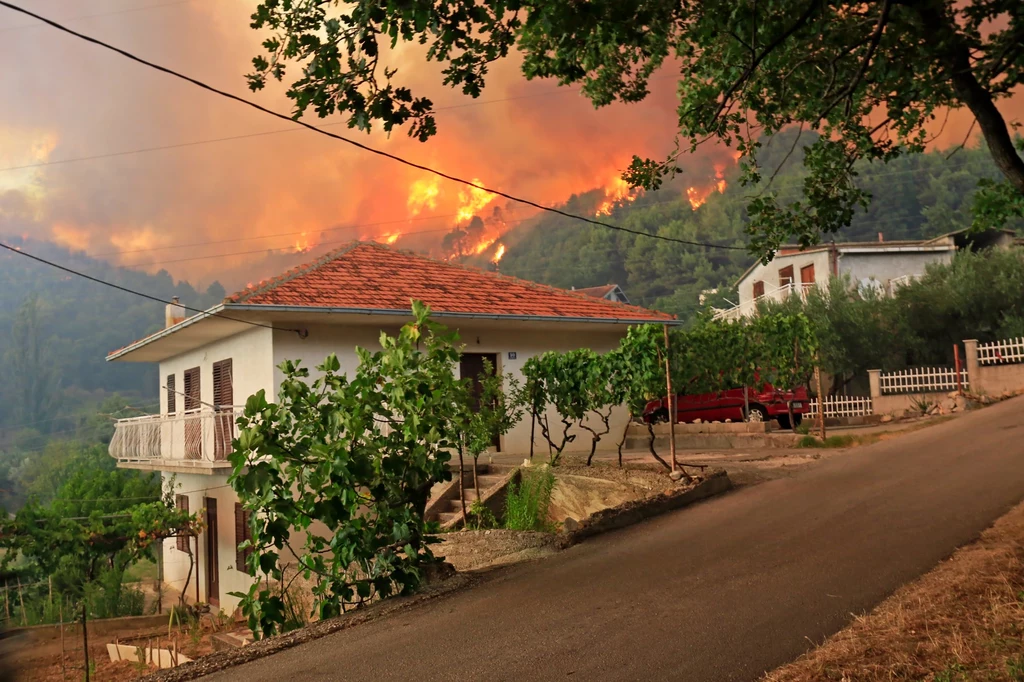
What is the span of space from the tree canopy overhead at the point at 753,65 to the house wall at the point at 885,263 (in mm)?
26555

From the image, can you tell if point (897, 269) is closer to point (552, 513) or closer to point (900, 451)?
point (900, 451)

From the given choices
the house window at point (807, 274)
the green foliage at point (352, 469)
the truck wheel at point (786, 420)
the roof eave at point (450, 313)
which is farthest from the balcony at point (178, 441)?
the house window at point (807, 274)

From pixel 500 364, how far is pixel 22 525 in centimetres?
1075

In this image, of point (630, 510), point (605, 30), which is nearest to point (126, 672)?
point (630, 510)

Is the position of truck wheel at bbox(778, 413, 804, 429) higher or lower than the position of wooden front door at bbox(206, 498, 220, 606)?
higher

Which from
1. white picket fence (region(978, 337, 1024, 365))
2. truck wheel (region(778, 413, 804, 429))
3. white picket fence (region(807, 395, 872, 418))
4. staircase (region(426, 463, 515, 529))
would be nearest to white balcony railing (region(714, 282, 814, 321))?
white picket fence (region(807, 395, 872, 418))

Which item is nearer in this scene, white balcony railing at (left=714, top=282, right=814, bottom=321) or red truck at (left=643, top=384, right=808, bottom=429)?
red truck at (left=643, top=384, right=808, bottom=429)

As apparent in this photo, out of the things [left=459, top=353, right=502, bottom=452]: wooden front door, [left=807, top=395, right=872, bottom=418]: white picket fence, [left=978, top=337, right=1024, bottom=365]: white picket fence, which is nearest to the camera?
[left=459, top=353, right=502, bottom=452]: wooden front door

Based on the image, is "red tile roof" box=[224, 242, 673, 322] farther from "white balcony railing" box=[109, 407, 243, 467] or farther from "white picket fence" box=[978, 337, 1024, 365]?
"white picket fence" box=[978, 337, 1024, 365]

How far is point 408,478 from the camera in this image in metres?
8.61

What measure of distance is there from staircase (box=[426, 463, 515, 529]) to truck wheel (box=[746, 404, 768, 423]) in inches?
355

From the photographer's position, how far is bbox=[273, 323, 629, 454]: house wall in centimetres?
1828

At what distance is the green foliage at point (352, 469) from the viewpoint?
8.09 m

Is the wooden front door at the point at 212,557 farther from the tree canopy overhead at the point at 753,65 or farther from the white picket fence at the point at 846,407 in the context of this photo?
the white picket fence at the point at 846,407
